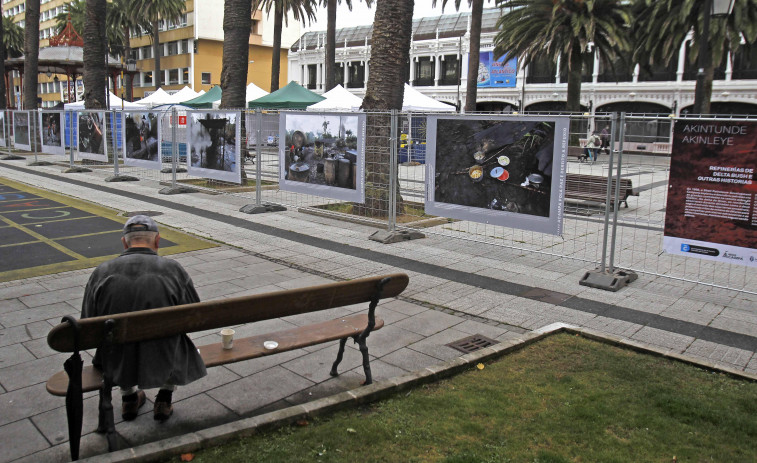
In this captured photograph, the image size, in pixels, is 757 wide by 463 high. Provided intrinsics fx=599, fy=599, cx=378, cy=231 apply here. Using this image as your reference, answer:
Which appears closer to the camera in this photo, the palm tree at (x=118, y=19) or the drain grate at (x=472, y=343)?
the drain grate at (x=472, y=343)

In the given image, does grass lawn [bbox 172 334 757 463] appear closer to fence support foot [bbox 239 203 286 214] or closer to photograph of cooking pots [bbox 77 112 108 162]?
fence support foot [bbox 239 203 286 214]

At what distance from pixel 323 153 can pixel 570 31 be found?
993 inches

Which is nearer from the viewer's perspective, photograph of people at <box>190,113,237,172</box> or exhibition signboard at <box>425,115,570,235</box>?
exhibition signboard at <box>425,115,570,235</box>

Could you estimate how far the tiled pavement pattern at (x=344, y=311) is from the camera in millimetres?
4102

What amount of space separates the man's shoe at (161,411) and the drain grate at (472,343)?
8.36 feet

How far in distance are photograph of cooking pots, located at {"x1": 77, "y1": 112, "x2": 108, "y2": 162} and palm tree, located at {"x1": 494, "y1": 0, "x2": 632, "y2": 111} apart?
23.1 meters

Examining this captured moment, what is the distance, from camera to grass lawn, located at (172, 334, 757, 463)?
3.44 meters

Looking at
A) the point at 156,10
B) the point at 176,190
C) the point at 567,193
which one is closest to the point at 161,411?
the point at 567,193

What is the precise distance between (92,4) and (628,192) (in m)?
18.9

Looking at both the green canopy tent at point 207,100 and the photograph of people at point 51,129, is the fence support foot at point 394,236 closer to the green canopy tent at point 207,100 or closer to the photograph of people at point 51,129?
the photograph of people at point 51,129

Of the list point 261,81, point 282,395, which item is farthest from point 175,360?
point 261,81

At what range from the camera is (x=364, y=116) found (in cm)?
1021

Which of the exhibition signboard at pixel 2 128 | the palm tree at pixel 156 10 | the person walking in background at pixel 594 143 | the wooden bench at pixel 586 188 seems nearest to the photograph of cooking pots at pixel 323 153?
the person walking in background at pixel 594 143

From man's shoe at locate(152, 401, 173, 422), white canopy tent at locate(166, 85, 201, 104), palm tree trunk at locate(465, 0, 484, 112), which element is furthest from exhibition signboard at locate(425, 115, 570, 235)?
white canopy tent at locate(166, 85, 201, 104)
